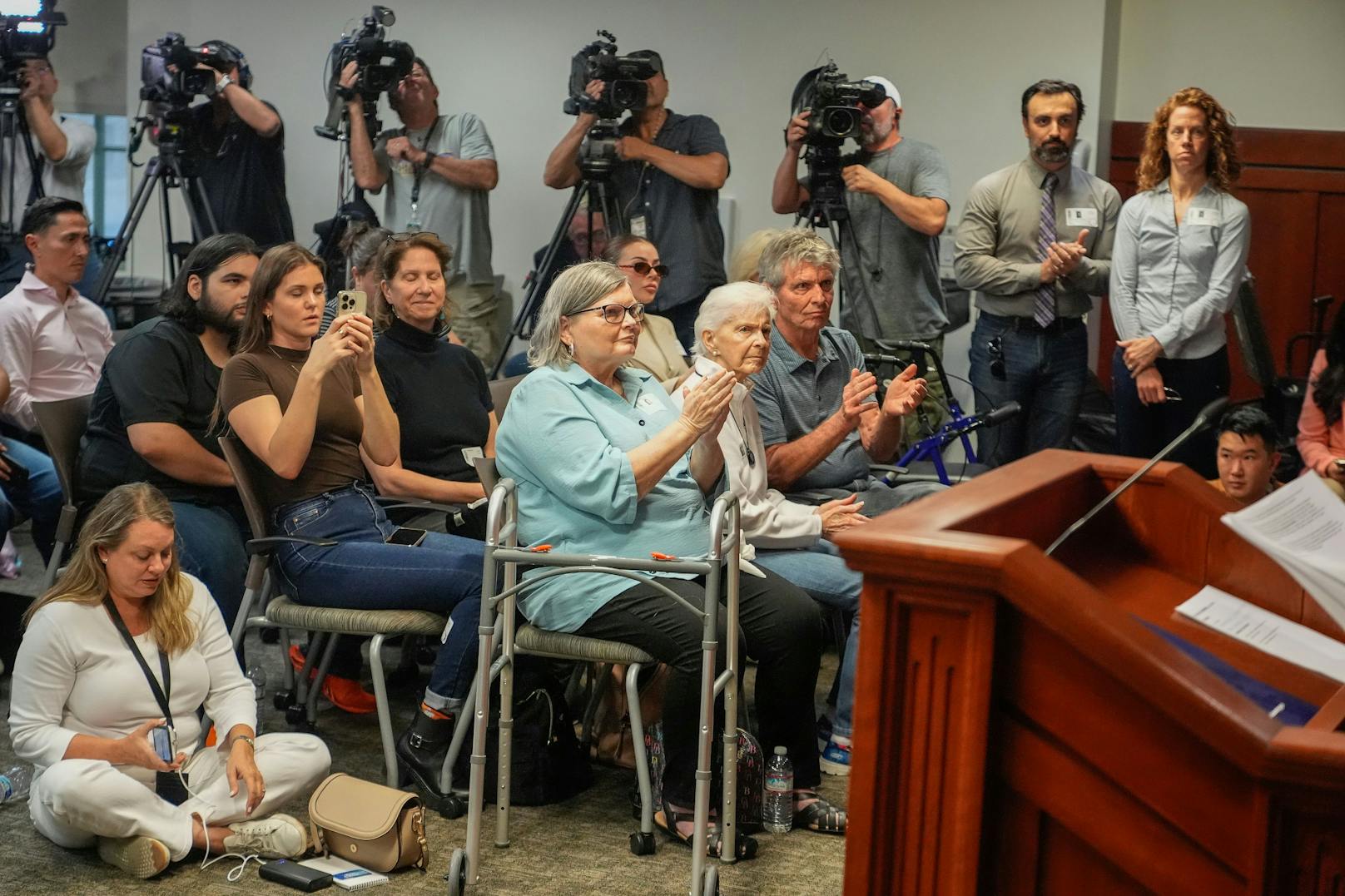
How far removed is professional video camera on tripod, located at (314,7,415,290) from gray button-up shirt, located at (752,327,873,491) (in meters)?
2.37

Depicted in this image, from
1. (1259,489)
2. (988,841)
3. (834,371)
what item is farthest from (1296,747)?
(1259,489)

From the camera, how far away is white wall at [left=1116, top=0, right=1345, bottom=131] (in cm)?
600

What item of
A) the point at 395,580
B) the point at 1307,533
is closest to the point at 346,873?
the point at 395,580

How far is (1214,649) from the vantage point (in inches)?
53.7

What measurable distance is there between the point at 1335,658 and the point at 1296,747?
352mm

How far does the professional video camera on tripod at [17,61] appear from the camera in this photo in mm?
5387

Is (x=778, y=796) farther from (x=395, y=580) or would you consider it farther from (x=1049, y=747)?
(x=1049, y=747)

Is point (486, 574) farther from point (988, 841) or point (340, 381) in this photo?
point (988, 841)

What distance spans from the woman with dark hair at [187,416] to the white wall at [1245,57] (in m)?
4.19

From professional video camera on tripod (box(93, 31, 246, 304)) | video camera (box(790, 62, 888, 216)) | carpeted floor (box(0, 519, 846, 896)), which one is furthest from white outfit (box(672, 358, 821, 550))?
professional video camera on tripod (box(93, 31, 246, 304))

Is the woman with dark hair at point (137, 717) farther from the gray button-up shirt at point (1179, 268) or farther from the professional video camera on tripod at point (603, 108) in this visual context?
the gray button-up shirt at point (1179, 268)

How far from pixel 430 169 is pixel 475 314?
2.25 feet

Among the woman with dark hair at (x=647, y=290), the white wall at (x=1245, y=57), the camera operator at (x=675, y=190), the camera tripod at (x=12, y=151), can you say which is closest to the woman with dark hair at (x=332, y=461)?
the woman with dark hair at (x=647, y=290)

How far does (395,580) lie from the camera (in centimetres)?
295
